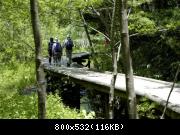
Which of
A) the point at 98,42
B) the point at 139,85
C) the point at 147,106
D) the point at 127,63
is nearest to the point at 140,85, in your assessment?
the point at 139,85

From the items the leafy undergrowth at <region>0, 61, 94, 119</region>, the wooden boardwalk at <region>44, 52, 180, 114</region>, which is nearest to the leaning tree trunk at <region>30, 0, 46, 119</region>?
the leafy undergrowth at <region>0, 61, 94, 119</region>

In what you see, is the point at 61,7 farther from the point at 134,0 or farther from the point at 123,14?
the point at 123,14

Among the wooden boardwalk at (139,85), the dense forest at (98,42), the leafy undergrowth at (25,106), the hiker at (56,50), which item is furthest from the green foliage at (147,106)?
the hiker at (56,50)

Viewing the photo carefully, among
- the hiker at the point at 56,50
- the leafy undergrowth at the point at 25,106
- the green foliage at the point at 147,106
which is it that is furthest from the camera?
the hiker at the point at 56,50

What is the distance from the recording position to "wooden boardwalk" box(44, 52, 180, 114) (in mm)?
12469

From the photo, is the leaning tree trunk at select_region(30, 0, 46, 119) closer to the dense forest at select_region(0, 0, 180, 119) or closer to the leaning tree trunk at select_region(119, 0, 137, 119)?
the leaning tree trunk at select_region(119, 0, 137, 119)

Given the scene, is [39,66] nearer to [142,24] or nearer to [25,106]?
[25,106]

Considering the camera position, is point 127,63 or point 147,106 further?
point 147,106

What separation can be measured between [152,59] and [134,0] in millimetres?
3189

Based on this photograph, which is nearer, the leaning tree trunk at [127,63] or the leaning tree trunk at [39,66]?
the leaning tree trunk at [127,63]

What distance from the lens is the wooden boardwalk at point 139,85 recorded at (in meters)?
12.5

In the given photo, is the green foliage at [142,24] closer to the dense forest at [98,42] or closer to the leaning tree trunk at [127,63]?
the dense forest at [98,42]

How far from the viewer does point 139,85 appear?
1580 centimetres

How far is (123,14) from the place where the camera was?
645 cm
